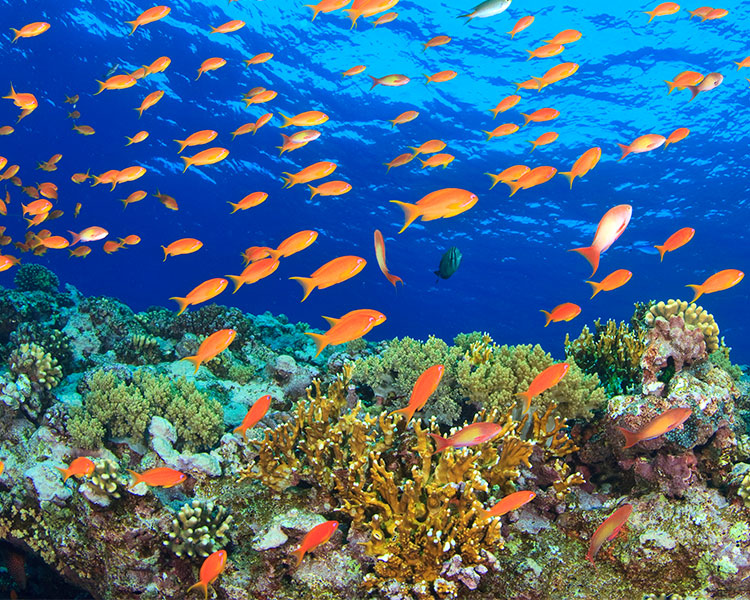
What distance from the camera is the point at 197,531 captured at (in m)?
3.68

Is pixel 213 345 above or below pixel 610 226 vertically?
below

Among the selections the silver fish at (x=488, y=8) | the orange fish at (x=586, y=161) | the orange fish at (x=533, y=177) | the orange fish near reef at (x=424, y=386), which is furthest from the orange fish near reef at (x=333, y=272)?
the silver fish at (x=488, y=8)

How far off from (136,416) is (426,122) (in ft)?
76.5

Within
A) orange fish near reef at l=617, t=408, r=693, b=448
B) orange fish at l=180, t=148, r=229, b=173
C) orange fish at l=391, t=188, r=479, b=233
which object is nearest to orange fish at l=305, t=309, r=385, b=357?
orange fish at l=391, t=188, r=479, b=233

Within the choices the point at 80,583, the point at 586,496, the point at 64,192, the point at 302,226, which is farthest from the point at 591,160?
the point at 64,192

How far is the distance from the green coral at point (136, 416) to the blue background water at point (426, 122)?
1952 cm

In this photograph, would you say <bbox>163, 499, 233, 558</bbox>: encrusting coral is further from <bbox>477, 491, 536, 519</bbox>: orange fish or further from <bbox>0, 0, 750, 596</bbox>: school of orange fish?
<bbox>477, 491, 536, 519</bbox>: orange fish

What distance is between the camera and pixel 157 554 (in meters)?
4.01

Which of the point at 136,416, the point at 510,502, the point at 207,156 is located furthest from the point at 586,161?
the point at 136,416

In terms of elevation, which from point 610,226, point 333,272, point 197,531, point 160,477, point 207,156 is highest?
point 207,156

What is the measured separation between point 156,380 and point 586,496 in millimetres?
5559

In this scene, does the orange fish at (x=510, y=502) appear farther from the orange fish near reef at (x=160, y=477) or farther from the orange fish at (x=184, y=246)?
the orange fish at (x=184, y=246)

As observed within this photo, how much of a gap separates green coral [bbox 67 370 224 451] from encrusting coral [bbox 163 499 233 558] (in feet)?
3.81

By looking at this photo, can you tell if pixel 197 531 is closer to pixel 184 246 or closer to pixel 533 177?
pixel 184 246
